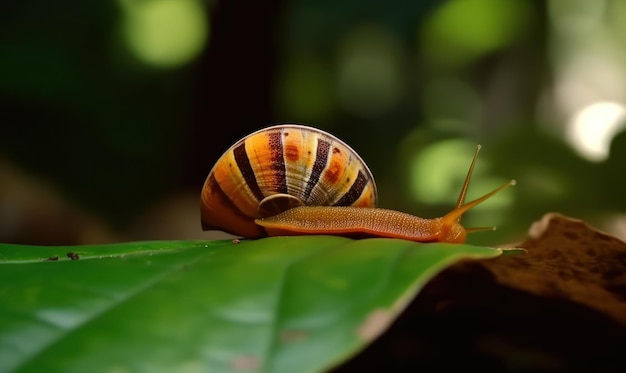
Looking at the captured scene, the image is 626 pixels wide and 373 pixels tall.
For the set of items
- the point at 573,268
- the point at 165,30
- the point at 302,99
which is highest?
the point at 165,30

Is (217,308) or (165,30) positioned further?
(165,30)

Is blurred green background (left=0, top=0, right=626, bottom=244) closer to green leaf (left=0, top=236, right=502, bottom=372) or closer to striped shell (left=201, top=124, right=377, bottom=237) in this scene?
striped shell (left=201, top=124, right=377, bottom=237)

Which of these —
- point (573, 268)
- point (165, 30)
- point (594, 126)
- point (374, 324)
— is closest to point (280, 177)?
point (573, 268)

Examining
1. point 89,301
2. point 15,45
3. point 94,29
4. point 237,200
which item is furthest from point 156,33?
point 89,301

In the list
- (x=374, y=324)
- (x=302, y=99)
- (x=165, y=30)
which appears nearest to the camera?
(x=374, y=324)

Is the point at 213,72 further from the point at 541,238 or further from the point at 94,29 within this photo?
the point at 541,238

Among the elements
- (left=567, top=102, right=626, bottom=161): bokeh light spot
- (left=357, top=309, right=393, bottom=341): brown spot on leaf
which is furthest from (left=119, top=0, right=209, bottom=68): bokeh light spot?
(left=357, top=309, right=393, bottom=341): brown spot on leaf

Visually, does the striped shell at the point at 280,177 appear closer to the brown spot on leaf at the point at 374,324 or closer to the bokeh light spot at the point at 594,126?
the brown spot on leaf at the point at 374,324

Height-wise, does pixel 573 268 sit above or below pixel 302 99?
below

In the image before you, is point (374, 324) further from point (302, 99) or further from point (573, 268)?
point (302, 99)
